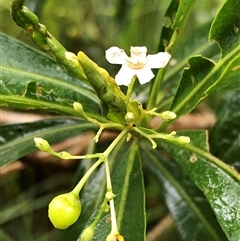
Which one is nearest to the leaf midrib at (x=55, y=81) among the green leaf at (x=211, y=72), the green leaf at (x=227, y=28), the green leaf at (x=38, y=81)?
the green leaf at (x=38, y=81)

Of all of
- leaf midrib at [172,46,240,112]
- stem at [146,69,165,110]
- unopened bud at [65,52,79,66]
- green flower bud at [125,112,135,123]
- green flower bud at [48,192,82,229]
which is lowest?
green flower bud at [48,192,82,229]

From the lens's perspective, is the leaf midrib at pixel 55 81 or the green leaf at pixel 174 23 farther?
the leaf midrib at pixel 55 81

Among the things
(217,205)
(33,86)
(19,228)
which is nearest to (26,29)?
(33,86)

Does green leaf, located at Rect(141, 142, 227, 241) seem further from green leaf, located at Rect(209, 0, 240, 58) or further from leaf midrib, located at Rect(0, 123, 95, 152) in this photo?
green leaf, located at Rect(209, 0, 240, 58)

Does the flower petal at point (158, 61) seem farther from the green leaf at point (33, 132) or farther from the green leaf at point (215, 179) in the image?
the green leaf at point (33, 132)

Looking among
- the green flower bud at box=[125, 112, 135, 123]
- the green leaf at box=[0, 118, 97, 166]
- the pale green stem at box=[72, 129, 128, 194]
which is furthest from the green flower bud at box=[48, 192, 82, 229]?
the green leaf at box=[0, 118, 97, 166]

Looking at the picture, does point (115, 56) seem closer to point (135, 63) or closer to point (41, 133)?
point (135, 63)
